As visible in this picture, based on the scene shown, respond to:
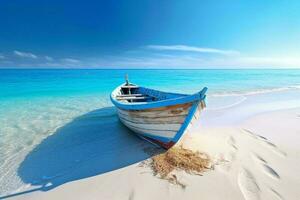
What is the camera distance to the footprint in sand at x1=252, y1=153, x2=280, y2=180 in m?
3.34

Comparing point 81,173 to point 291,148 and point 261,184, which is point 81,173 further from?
point 291,148

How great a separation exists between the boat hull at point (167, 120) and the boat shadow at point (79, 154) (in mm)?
594

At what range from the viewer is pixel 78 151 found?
16.1 feet

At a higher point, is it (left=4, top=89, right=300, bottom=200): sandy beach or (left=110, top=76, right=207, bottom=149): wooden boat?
(left=110, top=76, right=207, bottom=149): wooden boat

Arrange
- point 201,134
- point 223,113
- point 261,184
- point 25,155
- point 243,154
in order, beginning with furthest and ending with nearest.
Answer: point 223,113 < point 201,134 < point 25,155 < point 243,154 < point 261,184

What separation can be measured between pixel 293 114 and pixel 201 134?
5.28 metres

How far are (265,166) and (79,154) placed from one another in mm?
4816

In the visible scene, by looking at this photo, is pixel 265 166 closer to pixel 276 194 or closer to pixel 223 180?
pixel 276 194

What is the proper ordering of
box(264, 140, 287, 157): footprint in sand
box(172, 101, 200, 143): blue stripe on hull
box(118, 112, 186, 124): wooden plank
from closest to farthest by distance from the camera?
box(172, 101, 200, 143): blue stripe on hull < box(118, 112, 186, 124): wooden plank < box(264, 140, 287, 157): footprint in sand

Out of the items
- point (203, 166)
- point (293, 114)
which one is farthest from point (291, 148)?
point (293, 114)

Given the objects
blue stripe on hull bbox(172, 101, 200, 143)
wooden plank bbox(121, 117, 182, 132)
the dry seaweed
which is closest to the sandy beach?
the dry seaweed

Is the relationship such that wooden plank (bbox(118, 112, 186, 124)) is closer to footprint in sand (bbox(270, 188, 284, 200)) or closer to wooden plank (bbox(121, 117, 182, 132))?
wooden plank (bbox(121, 117, 182, 132))

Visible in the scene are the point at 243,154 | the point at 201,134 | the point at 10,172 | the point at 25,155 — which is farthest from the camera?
the point at 201,134

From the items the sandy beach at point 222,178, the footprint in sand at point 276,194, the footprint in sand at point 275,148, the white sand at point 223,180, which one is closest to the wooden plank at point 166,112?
the sandy beach at point 222,178
